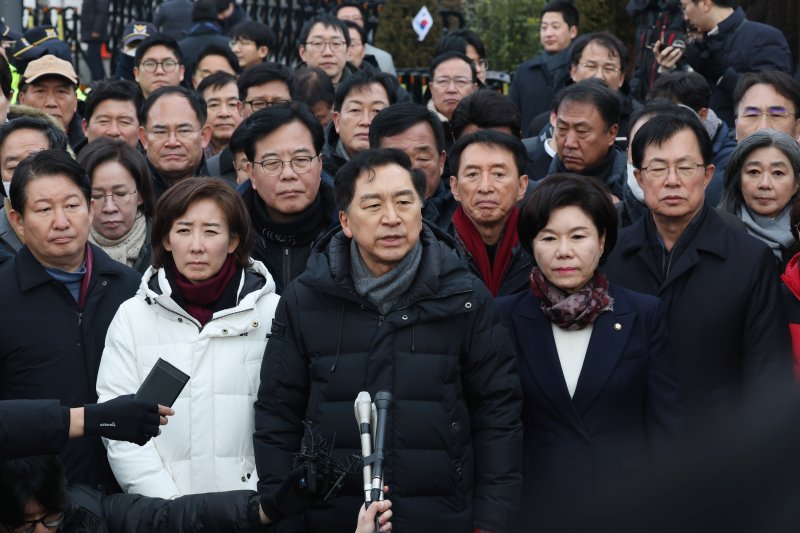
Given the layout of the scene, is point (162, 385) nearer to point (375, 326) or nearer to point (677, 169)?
point (375, 326)

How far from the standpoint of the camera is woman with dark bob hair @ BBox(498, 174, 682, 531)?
4883 mm

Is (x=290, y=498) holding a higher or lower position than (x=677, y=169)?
lower

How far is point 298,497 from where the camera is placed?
178 inches

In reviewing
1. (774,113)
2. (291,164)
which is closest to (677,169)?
(291,164)

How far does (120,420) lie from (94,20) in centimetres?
1270

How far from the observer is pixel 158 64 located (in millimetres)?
9578

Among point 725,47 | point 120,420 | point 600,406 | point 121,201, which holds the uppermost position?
point 725,47

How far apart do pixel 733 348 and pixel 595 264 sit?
70 centimetres

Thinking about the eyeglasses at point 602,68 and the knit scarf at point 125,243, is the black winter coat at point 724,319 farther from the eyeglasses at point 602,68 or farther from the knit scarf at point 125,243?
the eyeglasses at point 602,68

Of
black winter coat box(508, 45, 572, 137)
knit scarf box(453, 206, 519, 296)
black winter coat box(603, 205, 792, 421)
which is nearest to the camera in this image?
black winter coat box(603, 205, 792, 421)

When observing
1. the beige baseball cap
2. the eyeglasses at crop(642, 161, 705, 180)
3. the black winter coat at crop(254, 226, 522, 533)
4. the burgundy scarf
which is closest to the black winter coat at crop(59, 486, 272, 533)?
the black winter coat at crop(254, 226, 522, 533)

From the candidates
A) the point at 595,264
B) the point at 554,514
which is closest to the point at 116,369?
the point at 595,264

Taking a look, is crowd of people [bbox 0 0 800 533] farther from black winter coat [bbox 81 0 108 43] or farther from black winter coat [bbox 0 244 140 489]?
black winter coat [bbox 81 0 108 43]

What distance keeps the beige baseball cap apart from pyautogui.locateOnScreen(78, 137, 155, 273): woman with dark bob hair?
7.15 feet
